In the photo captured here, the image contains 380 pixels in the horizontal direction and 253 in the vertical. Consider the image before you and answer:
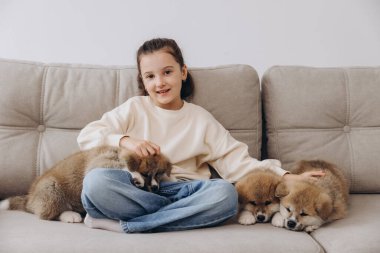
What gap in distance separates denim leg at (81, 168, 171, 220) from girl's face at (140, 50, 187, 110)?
23.7 inches

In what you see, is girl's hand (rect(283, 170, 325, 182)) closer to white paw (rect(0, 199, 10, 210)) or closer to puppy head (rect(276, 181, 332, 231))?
puppy head (rect(276, 181, 332, 231))

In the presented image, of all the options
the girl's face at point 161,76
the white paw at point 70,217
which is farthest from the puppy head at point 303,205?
the white paw at point 70,217

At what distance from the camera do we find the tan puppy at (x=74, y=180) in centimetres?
180

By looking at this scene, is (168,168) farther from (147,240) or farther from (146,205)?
(147,240)

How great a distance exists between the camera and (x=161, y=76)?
2.15 meters

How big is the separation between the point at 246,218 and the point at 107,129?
84cm

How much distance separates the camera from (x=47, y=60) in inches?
108

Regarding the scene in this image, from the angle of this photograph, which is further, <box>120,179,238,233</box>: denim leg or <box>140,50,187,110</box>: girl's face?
<box>140,50,187,110</box>: girl's face

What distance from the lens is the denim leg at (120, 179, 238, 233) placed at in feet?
5.36

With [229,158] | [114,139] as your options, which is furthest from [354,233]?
[114,139]

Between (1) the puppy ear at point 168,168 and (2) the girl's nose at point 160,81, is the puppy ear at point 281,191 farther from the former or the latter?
(2) the girl's nose at point 160,81

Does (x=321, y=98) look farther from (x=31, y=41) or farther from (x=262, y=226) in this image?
(x=31, y=41)

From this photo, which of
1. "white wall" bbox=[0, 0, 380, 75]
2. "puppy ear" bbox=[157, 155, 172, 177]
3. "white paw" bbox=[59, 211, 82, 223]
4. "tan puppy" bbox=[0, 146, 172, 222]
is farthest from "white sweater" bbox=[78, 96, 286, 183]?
"white wall" bbox=[0, 0, 380, 75]

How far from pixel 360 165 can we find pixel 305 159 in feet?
1.06
